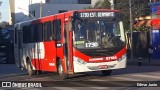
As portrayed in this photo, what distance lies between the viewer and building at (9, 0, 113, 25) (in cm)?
10031

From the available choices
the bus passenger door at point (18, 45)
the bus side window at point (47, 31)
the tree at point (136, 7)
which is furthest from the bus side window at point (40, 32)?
the tree at point (136, 7)

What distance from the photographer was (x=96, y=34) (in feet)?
62.8

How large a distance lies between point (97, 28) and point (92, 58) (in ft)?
4.28

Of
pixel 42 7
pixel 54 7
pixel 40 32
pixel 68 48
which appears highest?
pixel 54 7

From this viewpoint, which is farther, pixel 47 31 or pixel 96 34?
pixel 47 31

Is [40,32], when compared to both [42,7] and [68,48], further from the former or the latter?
[42,7]

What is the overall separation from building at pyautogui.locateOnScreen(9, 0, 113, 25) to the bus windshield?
7490 cm

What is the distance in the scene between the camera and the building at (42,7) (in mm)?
100312

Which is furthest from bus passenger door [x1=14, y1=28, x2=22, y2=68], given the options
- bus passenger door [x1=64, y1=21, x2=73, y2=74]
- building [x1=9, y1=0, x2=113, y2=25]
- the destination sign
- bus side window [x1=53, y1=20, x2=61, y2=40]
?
building [x1=9, y1=0, x2=113, y2=25]

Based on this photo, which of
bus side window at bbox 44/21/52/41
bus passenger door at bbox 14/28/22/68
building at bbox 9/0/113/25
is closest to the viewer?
bus side window at bbox 44/21/52/41

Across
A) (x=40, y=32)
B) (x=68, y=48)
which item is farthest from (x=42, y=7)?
(x=68, y=48)

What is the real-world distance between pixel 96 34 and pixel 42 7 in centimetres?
8033

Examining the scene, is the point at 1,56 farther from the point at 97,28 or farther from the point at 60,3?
the point at 60,3

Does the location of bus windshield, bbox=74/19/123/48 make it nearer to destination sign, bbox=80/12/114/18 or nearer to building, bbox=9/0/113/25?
destination sign, bbox=80/12/114/18
